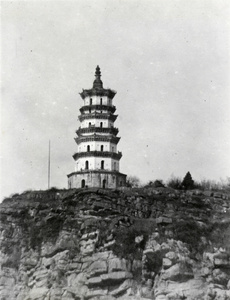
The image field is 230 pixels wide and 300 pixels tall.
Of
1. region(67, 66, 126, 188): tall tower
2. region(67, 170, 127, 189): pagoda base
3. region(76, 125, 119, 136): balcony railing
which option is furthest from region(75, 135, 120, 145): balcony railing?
region(67, 170, 127, 189): pagoda base

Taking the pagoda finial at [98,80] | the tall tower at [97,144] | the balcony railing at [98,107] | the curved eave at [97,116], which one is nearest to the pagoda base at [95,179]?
Answer: the tall tower at [97,144]

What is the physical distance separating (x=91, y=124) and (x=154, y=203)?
14.0 meters

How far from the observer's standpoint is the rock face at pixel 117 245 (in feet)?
166

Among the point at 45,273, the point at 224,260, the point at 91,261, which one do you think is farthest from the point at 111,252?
the point at 224,260

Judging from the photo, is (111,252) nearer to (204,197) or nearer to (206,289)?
(206,289)

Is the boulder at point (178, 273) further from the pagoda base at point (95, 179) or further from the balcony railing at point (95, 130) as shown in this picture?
the balcony railing at point (95, 130)

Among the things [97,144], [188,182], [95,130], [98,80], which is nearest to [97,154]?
[97,144]

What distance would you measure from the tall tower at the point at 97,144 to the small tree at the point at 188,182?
716 cm

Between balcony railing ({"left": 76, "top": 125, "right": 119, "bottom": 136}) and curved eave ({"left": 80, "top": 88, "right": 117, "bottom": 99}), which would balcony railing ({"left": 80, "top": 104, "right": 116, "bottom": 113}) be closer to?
curved eave ({"left": 80, "top": 88, "right": 117, "bottom": 99})

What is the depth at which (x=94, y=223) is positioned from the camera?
2179 inches

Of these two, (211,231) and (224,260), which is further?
(211,231)

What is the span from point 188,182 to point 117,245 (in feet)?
62.1

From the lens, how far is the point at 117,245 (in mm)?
53000

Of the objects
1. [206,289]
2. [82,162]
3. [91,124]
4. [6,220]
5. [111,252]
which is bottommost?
[206,289]
